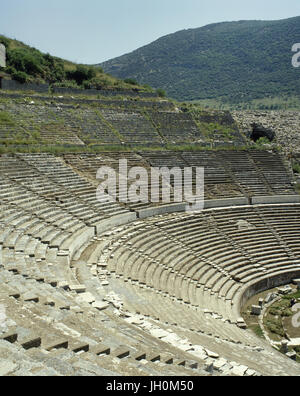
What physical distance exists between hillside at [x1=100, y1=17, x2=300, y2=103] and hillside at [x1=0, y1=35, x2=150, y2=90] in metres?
40.2

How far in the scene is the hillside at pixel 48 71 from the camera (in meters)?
32.8

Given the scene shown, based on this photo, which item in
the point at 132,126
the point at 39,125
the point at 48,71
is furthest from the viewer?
the point at 48,71


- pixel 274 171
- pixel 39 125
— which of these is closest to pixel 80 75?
pixel 39 125

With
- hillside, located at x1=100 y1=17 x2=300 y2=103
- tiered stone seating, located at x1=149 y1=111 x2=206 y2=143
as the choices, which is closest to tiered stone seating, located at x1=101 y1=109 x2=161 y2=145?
tiered stone seating, located at x1=149 y1=111 x2=206 y2=143

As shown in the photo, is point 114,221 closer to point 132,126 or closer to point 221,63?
point 132,126

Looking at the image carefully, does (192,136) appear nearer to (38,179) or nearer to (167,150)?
(167,150)

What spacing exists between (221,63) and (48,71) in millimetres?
71648

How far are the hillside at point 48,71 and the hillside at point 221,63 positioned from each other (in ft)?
132

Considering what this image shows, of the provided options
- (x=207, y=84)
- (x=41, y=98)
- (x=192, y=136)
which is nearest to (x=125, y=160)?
(x=192, y=136)

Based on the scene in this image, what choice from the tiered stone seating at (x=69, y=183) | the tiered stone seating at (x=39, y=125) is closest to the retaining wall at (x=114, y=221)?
the tiered stone seating at (x=69, y=183)

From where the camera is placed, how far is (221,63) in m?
97.6

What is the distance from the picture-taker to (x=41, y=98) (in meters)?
29.2

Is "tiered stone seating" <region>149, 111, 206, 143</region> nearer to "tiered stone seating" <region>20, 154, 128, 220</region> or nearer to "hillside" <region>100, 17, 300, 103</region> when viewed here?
"tiered stone seating" <region>20, 154, 128, 220</region>

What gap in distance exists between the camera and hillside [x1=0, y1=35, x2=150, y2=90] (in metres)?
32.8
